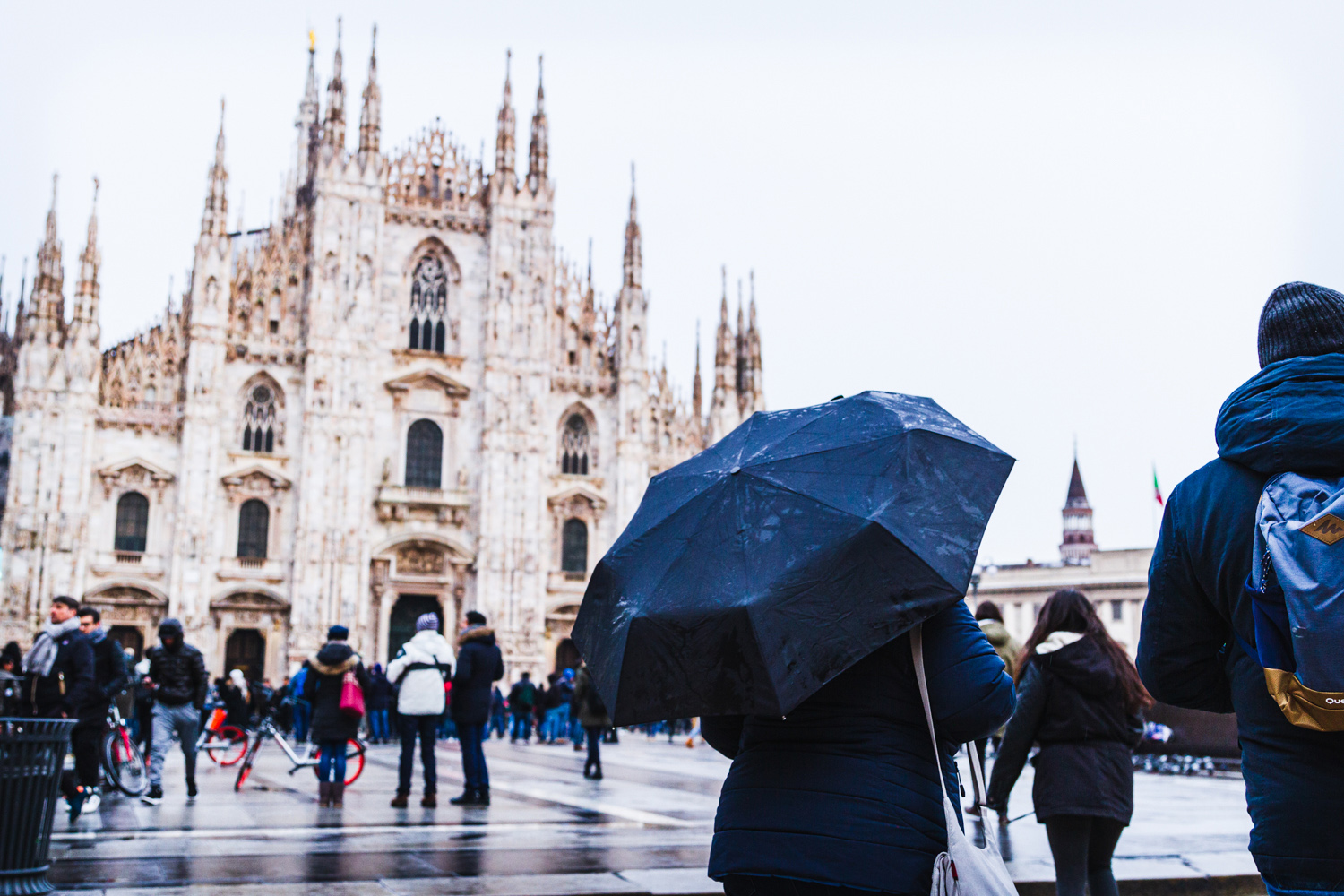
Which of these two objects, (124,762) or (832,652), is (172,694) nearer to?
(124,762)

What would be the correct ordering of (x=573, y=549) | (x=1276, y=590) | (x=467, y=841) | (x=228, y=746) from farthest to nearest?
(x=573, y=549) < (x=228, y=746) < (x=467, y=841) < (x=1276, y=590)

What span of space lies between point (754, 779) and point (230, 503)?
3294 cm

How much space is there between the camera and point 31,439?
31.8m

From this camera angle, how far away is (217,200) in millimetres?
34125

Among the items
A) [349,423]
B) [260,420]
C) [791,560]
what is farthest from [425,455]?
[791,560]

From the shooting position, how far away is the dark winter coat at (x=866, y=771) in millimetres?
2611

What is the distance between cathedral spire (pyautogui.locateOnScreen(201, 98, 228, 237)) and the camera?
Answer: 34.0 meters

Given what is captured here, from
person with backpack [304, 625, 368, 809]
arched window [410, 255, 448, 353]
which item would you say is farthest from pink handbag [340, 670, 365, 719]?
arched window [410, 255, 448, 353]

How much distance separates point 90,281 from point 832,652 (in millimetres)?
34471

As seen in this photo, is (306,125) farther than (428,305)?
Yes

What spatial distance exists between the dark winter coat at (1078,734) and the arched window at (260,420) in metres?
31.4

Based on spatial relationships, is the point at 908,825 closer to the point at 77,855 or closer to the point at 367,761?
the point at 77,855

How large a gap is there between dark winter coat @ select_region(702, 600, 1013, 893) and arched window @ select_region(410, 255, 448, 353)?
3425 cm

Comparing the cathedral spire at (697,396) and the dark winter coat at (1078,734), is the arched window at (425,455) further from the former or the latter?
the dark winter coat at (1078,734)
